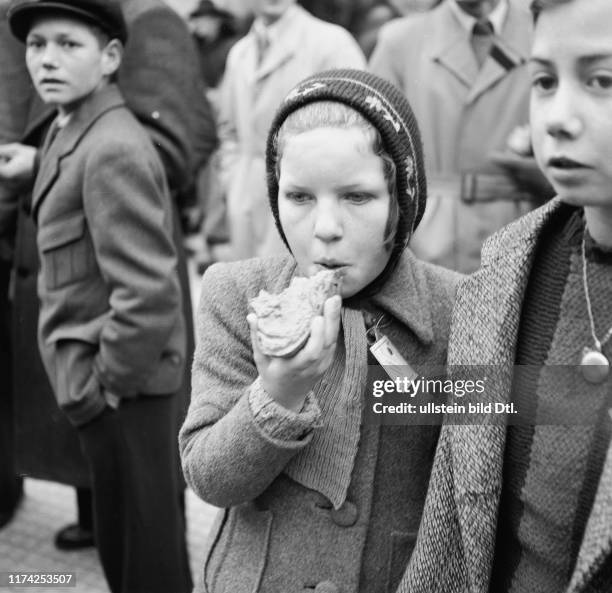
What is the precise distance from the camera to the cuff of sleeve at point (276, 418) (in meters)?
1.44

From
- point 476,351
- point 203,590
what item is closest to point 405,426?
point 476,351

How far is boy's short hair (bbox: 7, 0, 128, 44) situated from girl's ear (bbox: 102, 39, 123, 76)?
0.14 feet

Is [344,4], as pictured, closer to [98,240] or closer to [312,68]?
[312,68]

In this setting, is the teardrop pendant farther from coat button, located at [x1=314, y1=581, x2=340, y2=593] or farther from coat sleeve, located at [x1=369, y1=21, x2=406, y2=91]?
coat sleeve, located at [x1=369, y1=21, x2=406, y2=91]

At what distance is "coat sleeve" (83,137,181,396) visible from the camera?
2.80m

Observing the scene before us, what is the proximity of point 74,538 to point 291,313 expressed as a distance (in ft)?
9.42

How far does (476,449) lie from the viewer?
4.63ft

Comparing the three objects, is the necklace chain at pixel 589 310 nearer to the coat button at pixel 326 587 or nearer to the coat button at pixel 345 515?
the coat button at pixel 345 515

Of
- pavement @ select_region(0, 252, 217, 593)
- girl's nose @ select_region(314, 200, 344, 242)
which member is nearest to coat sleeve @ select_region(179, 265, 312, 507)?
girl's nose @ select_region(314, 200, 344, 242)

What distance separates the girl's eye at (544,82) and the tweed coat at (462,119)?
238 cm

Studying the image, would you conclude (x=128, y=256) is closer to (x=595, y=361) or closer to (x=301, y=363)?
(x=301, y=363)

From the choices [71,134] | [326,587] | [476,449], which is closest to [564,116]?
[476,449]

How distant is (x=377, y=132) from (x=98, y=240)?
144 centimetres

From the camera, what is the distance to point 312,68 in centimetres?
453
